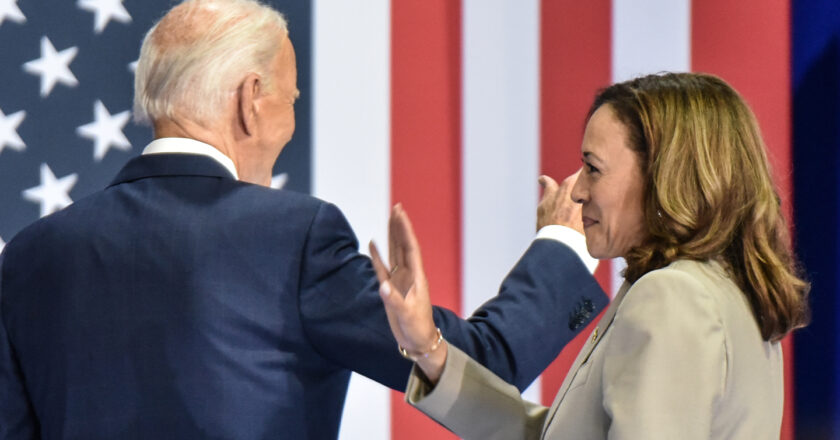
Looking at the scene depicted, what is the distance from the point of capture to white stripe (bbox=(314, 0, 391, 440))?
6.77 feet

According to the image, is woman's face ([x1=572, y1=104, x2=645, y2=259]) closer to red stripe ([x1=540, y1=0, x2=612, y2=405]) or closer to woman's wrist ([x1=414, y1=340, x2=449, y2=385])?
woman's wrist ([x1=414, y1=340, x2=449, y2=385])

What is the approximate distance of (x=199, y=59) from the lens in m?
1.36

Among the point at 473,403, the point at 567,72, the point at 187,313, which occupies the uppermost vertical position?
the point at 567,72

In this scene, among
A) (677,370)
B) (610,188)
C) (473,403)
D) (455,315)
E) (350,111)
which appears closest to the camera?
(677,370)

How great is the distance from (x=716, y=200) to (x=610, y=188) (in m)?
0.14

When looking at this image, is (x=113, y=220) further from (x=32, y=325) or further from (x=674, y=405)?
(x=674, y=405)

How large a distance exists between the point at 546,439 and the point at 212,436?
412 mm

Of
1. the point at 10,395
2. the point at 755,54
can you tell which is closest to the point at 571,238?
the point at 755,54

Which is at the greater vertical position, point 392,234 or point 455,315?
point 392,234

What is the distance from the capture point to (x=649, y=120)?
3.89ft

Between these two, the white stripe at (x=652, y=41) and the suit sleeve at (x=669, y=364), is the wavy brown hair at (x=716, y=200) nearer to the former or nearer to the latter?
the suit sleeve at (x=669, y=364)

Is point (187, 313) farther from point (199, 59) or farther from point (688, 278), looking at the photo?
point (688, 278)

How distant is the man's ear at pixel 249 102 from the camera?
1396 millimetres

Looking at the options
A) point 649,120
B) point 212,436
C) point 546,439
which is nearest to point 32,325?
point 212,436
